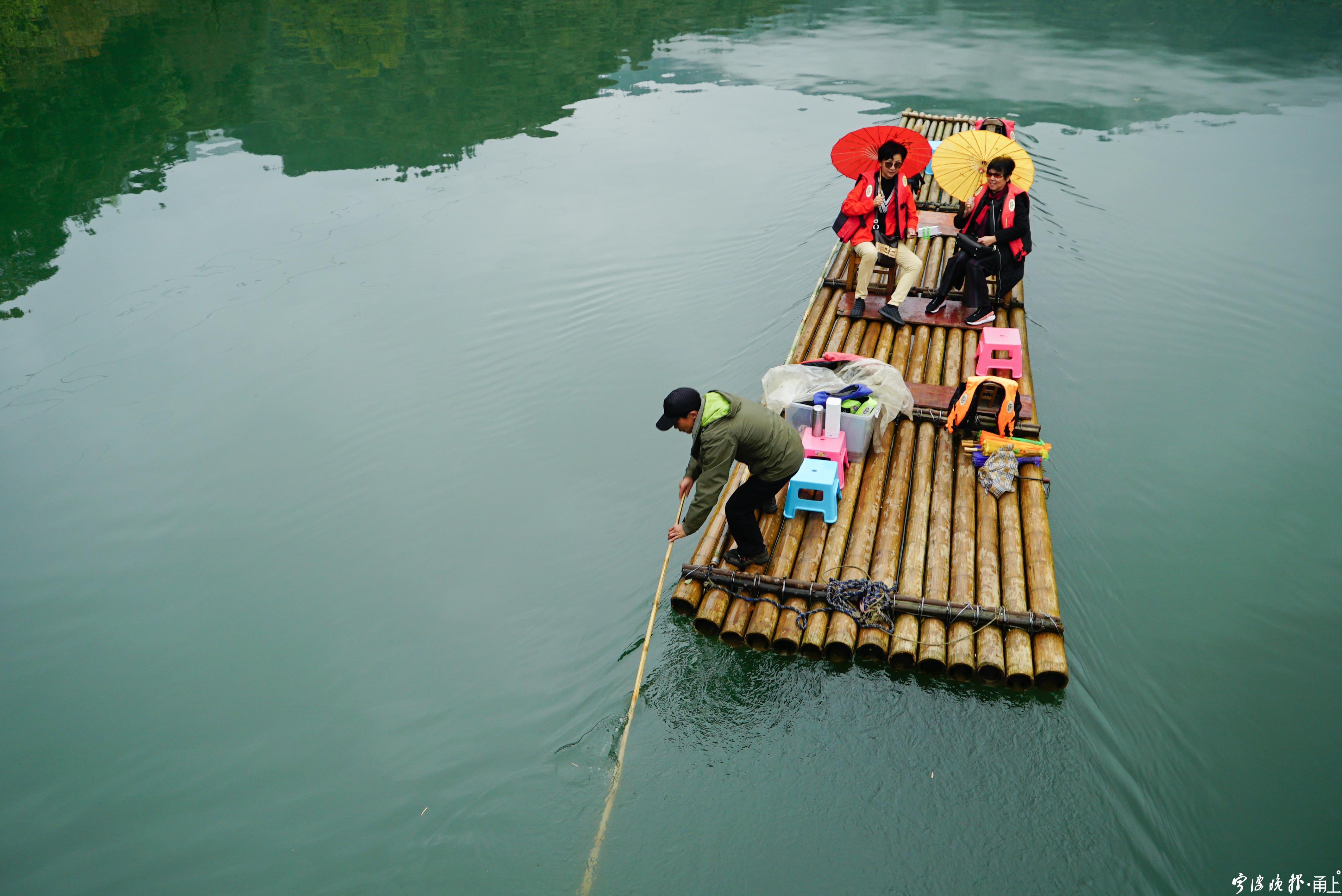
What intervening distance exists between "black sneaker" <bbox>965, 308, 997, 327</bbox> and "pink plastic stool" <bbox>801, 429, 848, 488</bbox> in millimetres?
2831

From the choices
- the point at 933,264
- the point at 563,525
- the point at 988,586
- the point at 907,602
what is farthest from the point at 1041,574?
the point at 933,264

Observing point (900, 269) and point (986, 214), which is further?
point (900, 269)

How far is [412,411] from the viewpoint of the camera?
27.6ft

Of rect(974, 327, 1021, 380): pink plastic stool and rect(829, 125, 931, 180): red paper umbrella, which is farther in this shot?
rect(829, 125, 931, 180): red paper umbrella

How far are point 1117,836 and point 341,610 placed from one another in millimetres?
5338

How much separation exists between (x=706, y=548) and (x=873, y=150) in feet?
15.7

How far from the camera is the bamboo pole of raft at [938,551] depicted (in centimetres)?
518

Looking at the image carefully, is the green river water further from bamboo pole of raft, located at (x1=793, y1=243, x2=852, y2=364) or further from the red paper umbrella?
the red paper umbrella

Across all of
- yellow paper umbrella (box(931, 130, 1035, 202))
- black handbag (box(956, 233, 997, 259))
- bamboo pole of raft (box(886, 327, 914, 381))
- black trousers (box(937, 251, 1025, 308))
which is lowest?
bamboo pole of raft (box(886, 327, 914, 381))

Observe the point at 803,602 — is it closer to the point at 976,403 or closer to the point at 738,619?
the point at 738,619

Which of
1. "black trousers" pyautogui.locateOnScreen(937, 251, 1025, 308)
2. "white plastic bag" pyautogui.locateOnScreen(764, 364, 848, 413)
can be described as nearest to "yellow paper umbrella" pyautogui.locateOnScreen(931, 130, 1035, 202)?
"black trousers" pyautogui.locateOnScreen(937, 251, 1025, 308)

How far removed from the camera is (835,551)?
5.94m

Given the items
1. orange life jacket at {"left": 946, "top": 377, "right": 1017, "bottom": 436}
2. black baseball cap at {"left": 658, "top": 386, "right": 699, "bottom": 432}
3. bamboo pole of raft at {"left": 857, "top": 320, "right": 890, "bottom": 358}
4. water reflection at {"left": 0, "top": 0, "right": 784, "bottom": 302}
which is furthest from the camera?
water reflection at {"left": 0, "top": 0, "right": 784, "bottom": 302}

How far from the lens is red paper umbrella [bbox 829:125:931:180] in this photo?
812 centimetres
